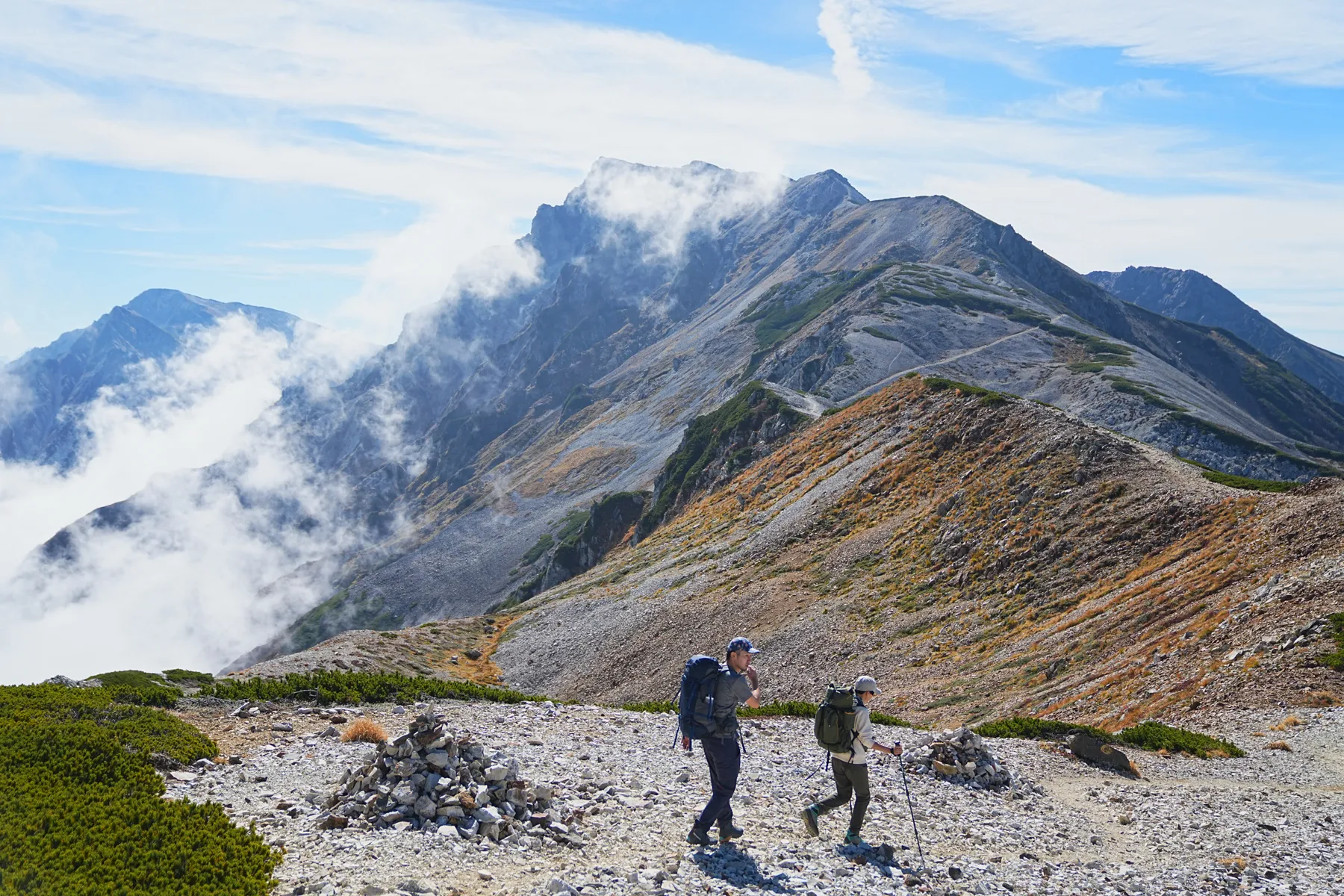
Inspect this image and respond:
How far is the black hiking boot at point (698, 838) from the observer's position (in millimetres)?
13336

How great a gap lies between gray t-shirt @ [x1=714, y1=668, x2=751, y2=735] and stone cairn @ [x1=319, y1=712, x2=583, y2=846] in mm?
2991

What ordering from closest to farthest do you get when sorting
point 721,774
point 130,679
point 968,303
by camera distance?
1. point 721,774
2. point 130,679
3. point 968,303

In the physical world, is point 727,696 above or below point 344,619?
above

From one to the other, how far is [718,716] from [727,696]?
362mm

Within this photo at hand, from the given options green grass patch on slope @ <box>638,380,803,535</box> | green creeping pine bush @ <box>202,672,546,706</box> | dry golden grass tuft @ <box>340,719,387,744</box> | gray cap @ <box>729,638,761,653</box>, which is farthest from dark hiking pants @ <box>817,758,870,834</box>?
green grass patch on slope @ <box>638,380,803,535</box>

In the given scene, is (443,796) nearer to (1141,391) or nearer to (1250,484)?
(1250,484)

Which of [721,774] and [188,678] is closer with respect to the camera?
[721,774]

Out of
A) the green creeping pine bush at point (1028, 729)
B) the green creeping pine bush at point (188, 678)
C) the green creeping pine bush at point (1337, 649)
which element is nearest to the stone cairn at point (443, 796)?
the green creeping pine bush at point (1028, 729)

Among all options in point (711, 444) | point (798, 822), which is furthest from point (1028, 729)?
point (711, 444)

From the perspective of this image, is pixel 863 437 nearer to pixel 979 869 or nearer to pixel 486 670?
pixel 486 670

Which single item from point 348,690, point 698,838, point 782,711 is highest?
point 698,838

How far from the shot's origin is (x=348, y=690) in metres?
24.7

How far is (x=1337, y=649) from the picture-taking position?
26.1m

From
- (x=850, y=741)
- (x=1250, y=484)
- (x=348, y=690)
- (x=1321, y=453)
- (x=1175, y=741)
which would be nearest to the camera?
(x=850, y=741)
